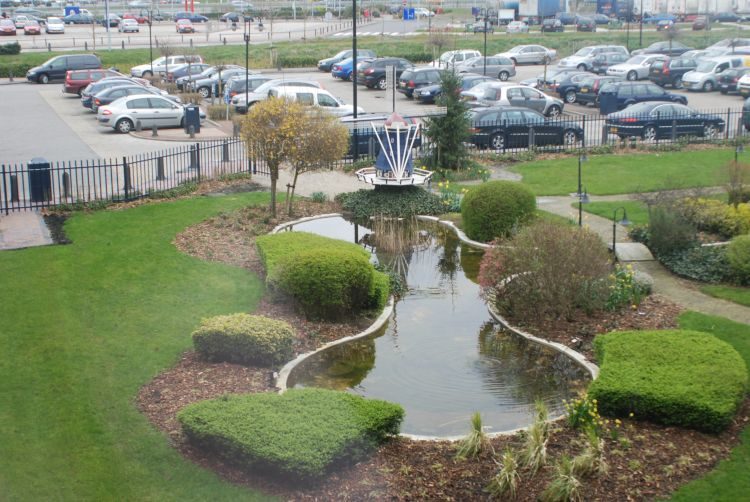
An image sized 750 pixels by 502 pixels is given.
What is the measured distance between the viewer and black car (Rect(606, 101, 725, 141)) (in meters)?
30.2

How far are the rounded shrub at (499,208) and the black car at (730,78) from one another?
96.1 feet

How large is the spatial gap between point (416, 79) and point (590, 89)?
24.9ft

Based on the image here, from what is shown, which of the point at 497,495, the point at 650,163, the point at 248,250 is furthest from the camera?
the point at 650,163

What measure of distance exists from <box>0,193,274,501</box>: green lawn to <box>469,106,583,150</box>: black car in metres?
11.4

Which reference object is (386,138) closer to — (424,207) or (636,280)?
(424,207)

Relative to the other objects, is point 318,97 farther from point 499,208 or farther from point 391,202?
point 499,208

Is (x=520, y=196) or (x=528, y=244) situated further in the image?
(x=520, y=196)

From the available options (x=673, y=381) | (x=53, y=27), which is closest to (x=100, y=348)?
(x=673, y=381)

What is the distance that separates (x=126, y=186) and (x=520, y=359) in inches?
470

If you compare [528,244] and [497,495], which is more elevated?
[528,244]

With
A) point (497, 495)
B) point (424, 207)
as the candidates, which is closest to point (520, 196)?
point (424, 207)

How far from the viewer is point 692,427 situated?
10.5 metres

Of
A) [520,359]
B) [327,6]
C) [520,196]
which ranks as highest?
[327,6]

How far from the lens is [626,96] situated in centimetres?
3822
